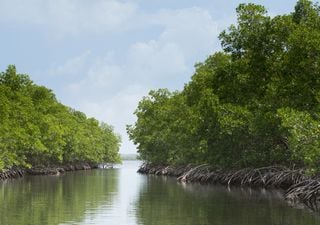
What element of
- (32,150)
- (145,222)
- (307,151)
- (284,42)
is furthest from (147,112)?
(145,222)

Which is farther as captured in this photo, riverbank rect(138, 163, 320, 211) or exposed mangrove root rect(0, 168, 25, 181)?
exposed mangrove root rect(0, 168, 25, 181)

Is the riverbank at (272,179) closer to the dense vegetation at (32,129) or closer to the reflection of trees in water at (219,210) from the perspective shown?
the reflection of trees in water at (219,210)

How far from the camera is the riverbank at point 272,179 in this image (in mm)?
35019

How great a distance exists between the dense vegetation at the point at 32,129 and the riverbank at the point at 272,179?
20.1 m

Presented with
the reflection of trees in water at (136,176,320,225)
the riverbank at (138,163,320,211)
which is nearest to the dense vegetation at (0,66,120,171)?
the riverbank at (138,163,320,211)

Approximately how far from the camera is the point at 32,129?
74125 millimetres

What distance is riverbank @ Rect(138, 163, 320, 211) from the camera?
3502 cm

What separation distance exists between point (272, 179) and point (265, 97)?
6.75m

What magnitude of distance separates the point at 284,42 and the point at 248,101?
23.6 ft

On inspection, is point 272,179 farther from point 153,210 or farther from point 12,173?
point 12,173

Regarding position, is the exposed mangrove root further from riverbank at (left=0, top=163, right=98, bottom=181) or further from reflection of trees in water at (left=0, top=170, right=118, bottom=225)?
reflection of trees in water at (left=0, top=170, right=118, bottom=225)

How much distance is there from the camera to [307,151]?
1344 inches

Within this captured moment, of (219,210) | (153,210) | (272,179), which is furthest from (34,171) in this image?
(219,210)

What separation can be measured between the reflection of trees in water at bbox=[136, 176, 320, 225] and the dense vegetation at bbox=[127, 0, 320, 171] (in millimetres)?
4383
